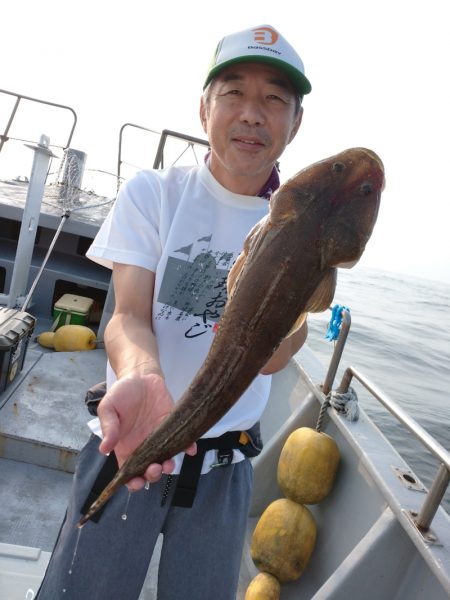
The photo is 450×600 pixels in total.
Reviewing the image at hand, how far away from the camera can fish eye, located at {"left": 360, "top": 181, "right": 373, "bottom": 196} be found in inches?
66.5

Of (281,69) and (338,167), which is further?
(281,69)

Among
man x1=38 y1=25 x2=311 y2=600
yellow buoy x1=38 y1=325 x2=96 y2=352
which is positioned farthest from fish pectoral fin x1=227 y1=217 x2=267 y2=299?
yellow buoy x1=38 y1=325 x2=96 y2=352

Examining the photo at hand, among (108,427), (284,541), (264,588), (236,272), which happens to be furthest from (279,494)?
(236,272)

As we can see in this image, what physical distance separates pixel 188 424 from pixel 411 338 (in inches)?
810

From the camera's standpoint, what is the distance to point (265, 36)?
2.18 m

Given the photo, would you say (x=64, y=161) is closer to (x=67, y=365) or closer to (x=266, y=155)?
(x=67, y=365)

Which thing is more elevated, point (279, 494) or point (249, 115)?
point (249, 115)

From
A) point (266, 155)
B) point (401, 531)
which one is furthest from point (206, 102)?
point (401, 531)

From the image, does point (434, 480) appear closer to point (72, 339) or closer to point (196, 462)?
point (196, 462)

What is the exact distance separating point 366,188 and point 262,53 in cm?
88

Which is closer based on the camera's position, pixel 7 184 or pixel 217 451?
pixel 217 451

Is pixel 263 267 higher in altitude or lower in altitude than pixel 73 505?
higher

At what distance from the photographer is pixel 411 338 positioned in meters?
20.5

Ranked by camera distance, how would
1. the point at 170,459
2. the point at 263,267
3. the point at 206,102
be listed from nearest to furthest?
the point at 263,267 < the point at 170,459 < the point at 206,102
